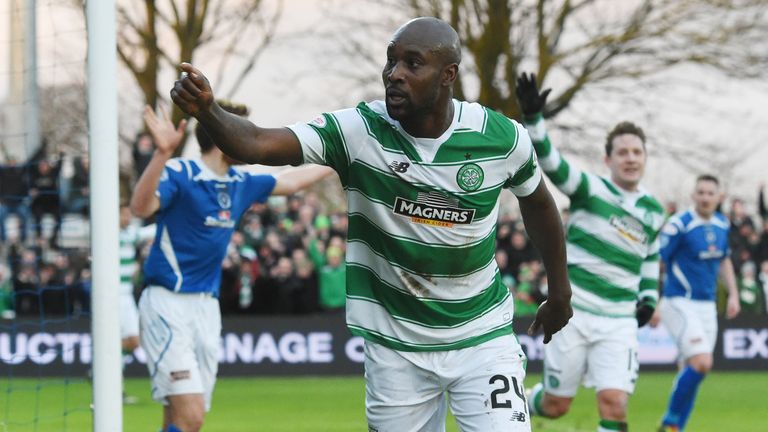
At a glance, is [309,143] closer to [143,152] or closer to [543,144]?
[543,144]

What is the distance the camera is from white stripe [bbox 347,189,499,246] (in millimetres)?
5422

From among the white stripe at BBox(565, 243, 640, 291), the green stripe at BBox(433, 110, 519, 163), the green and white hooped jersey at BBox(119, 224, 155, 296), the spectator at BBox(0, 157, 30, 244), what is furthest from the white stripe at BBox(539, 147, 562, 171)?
the green and white hooped jersey at BBox(119, 224, 155, 296)

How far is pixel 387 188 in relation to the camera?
5.37 m

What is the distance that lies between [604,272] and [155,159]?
11.2 feet

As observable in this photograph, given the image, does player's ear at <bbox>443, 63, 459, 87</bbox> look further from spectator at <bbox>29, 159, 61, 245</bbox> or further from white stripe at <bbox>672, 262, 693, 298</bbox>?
white stripe at <bbox>672, 262, 693, 298</bbox>

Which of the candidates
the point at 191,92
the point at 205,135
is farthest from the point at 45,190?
the point at 191,92

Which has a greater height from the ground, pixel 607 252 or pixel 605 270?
pixel 607 252

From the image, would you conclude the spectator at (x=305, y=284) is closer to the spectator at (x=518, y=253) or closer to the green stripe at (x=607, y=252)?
the spectator at (x=518, y=253)

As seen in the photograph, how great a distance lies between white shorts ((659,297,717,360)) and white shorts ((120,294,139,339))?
20.4 feet

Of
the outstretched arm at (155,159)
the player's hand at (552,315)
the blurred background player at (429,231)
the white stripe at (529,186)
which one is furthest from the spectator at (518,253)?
the white stripe at (529,186)

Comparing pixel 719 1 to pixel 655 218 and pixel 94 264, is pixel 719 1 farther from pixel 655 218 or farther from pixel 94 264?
pixel 94 264

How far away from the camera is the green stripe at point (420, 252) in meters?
5.46

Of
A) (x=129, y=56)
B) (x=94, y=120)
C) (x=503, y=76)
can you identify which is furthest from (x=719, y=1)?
(x=94, y=120)

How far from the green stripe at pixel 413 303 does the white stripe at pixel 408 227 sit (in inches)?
10.6
